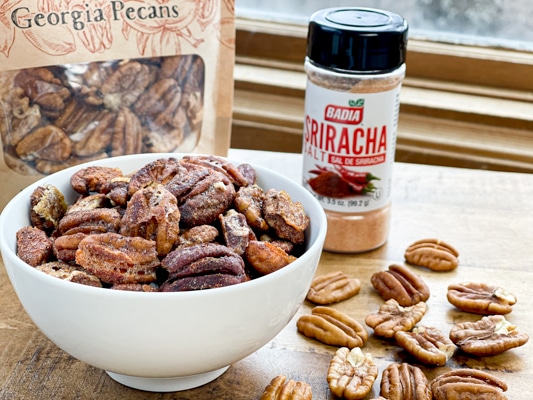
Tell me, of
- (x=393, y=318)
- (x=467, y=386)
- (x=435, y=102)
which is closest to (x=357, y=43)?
(x=393, y=318)

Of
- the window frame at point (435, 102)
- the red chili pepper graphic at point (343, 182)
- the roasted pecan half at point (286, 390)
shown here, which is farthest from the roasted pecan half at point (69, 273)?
the window frame at point (435, 102)

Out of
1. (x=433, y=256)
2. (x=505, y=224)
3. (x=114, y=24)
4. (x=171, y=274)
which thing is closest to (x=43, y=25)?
(x=114, y=24)

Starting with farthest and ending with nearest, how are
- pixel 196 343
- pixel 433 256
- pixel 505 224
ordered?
pixel 505 224
pixel 433 256
pixel 196 343

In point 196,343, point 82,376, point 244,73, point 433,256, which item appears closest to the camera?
point 196,343

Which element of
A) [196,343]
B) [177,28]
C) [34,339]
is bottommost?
[34,339]

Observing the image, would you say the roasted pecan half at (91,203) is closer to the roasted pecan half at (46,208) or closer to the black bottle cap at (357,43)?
the roasted pecan half at (46,208)

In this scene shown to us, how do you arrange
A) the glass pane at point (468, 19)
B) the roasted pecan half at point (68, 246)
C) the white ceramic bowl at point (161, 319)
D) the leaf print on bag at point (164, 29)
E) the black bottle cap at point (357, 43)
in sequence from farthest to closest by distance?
1. the glass pane at point (468, 19)
2. the leaf print on bag at point (164, 29)
3. the black bottle cap at point (357, 43)
4. the roasted pecan half at point (68, 246)
5. the white ceramic bowl at point (161, 319)

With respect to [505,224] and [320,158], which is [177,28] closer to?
[320,158]
